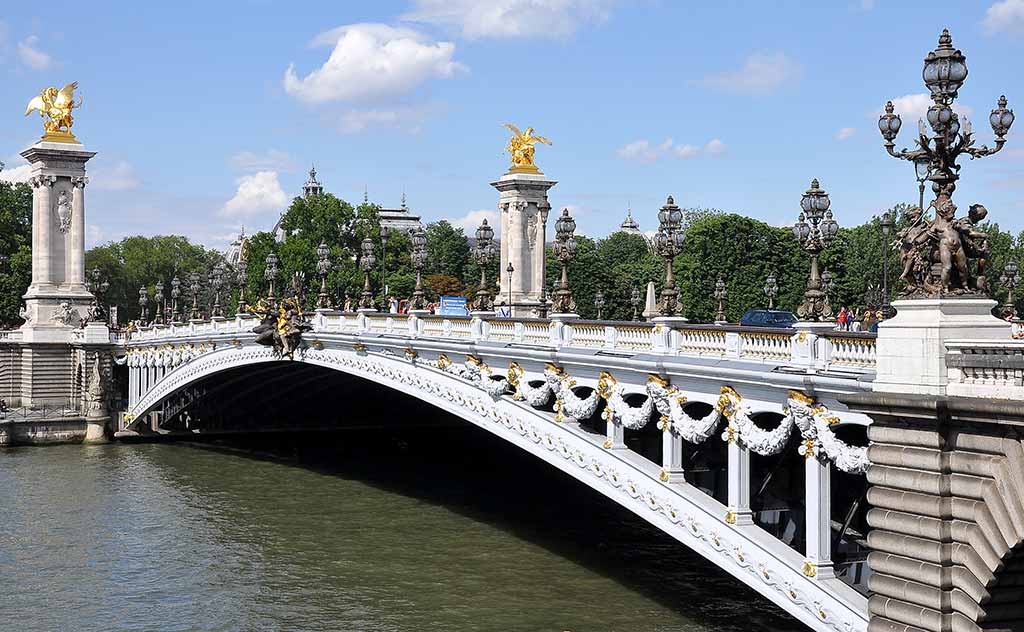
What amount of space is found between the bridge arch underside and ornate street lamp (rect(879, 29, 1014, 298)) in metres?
4.20

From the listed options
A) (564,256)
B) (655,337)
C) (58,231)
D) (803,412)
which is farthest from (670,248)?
(58,231)

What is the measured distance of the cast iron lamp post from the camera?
12812 millimetres

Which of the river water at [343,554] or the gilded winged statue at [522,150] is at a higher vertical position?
the gilded winged statue at [522,150]

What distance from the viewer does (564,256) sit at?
82.0 feet

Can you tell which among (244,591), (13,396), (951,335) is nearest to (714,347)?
(951,335)

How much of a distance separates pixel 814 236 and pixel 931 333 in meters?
3.73

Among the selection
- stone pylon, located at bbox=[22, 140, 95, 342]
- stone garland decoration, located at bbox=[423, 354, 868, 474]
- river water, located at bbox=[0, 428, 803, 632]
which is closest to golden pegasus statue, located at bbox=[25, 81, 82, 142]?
stone pylon, located at bbox=[22, 140, 95, 342]

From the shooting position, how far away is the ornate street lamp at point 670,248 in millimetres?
Answer: 19016

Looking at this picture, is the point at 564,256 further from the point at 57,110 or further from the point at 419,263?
the point at 57,110

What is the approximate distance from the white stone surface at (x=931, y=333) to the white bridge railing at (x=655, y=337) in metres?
1.24

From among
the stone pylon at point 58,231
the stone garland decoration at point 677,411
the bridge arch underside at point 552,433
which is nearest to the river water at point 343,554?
the bridge arch underside at point 552,433

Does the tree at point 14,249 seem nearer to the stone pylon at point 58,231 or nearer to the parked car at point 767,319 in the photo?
the stone pylon at point 58,231

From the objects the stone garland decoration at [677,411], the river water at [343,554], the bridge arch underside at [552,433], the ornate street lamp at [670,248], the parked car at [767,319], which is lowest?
the river water at [343,554]

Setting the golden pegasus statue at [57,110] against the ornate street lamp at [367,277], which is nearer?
the ornate street lamp at [367,277]
